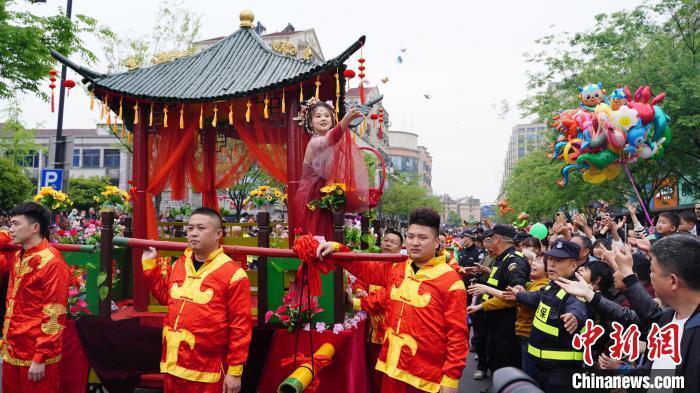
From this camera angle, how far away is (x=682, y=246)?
2.38 metres

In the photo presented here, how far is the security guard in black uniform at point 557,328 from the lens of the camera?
151 inches

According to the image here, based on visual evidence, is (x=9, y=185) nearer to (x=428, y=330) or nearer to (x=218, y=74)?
(x=218, y=74)

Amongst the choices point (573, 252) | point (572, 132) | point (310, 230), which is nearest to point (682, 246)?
point (573, 252)

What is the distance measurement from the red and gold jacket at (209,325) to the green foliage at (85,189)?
1276 inches

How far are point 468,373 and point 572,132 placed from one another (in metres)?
4.71

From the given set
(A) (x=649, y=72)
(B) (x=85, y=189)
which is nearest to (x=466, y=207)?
(B) (x=85, y=189)

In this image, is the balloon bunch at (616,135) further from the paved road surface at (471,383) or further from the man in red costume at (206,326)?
the man in red costume at (206,326)

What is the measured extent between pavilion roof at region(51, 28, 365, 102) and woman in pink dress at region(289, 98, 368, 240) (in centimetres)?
62

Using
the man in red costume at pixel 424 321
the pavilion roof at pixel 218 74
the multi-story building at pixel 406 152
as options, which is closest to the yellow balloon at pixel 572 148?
the pavilion roof at pixel 218 74

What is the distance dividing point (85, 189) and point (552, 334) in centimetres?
3611

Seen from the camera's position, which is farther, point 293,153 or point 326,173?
point 293,153

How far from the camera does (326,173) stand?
5270mm

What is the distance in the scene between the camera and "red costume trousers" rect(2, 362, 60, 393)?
384 centimetres

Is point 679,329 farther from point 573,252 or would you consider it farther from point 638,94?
point 638,94
